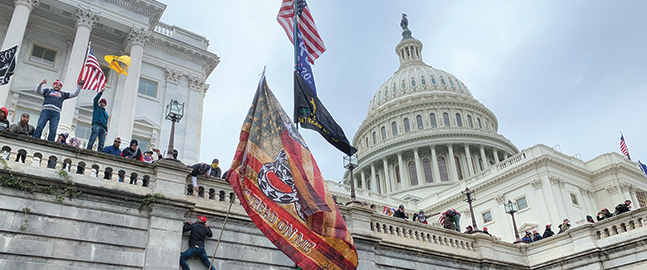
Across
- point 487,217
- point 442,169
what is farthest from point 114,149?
point 442,169

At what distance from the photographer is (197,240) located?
1280 cm

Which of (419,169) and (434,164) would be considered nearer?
(434,164)

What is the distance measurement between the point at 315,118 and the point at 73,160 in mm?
6574

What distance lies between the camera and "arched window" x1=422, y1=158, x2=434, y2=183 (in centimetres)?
7688

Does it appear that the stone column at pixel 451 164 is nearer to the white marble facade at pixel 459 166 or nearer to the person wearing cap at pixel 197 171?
the white marble facade at pixel 459 166

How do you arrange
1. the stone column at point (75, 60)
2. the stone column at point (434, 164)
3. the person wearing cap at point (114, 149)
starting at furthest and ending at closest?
the stone column at point (434, 164) < the stone column at point (75, 60) < the person wearing cap at point (114, 149)

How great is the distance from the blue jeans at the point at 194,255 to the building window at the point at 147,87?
61.5 ft

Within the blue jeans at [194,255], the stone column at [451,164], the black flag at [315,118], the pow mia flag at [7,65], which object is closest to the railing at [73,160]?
the blue jeans at [194,255]

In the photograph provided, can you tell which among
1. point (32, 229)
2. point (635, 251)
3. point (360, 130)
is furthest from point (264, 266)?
point (360, 130)

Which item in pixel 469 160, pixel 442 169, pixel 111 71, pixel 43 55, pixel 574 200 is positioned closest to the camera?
pixel 43 55

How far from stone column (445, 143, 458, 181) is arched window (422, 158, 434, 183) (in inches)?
109

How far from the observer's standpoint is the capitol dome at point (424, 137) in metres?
77.2

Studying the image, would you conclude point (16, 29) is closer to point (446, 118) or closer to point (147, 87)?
point (147, 87)

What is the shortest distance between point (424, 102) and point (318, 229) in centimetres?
7704
